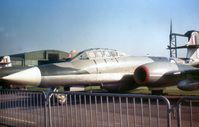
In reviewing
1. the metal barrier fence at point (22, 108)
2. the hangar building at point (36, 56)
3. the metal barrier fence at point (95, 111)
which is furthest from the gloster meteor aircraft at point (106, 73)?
the hangar building at point (36, 56)

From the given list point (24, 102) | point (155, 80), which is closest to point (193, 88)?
point (155, 80)

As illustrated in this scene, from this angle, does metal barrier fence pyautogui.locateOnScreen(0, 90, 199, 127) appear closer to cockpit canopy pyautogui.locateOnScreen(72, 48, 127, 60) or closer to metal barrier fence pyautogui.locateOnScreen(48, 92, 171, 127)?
metal barrier fence pyautogui.locateOnScreen(48, 92, 171, 127)

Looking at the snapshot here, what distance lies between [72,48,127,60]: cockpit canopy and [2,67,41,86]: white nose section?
8.28ft

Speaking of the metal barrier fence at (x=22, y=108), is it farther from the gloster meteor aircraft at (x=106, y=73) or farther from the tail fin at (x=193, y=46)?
the tail fin at (x=193, y=46)

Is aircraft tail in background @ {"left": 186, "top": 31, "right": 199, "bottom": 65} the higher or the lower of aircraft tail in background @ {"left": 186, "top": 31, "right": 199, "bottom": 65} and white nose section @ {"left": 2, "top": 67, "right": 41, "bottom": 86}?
the higher

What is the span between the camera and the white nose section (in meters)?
9.84

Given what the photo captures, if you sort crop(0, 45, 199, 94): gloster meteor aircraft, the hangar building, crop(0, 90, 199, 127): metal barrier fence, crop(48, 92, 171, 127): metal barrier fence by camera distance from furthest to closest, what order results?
the hangar building
crop(0, 45, 199, 94): gloster meteor aircraft
crop(48, 92, 171, 127): metal barrier fence
crop(0, 90, 199, 127): metal barrier fence

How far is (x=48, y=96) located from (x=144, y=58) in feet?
31.3

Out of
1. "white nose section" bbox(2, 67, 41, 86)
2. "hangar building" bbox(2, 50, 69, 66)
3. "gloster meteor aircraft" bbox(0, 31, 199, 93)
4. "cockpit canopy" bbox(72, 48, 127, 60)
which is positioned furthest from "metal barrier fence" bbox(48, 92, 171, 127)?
"hangar building" bbox(2, 50, 69, 66)

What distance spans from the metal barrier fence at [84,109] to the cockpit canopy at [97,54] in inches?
224

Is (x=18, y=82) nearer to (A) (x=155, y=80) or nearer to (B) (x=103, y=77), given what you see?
(B) (x=103, y=77)

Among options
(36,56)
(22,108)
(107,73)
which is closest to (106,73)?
(107,73)

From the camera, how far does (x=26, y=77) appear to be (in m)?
10.1

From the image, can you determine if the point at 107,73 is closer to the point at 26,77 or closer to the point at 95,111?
the point at 26,77
